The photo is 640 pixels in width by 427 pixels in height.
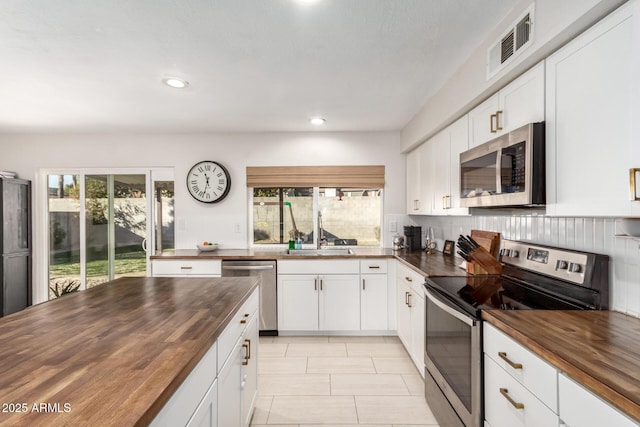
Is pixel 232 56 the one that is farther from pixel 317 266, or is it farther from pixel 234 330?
pixel 317 266

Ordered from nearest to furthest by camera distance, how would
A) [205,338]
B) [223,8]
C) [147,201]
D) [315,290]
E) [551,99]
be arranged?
[205,338] < [551,99] < [223,8] < [315,290] < [147,201]

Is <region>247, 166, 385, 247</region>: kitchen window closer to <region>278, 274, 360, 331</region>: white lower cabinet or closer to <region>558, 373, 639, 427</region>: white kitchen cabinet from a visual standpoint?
<region>278, 274, 360, 331</region>: white lower cabinet

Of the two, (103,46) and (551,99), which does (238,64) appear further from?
(551,99)

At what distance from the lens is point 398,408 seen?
2209 mm

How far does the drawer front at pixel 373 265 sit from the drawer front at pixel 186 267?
1.54m

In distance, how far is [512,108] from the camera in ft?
5.78

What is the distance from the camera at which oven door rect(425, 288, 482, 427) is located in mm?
1498

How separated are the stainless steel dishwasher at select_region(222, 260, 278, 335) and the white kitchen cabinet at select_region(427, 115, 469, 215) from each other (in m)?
1.79

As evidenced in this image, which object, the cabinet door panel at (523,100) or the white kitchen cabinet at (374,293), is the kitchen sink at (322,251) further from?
the cabinet door panel at (523,100)

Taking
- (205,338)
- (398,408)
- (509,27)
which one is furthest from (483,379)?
(509,27)

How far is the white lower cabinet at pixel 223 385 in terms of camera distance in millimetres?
927

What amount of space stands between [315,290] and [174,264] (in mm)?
1572

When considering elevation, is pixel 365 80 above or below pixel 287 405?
above

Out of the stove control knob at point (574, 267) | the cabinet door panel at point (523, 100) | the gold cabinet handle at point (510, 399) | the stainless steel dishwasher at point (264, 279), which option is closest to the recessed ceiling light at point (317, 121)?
the stainless steel dishwasher at point (264, 279)
